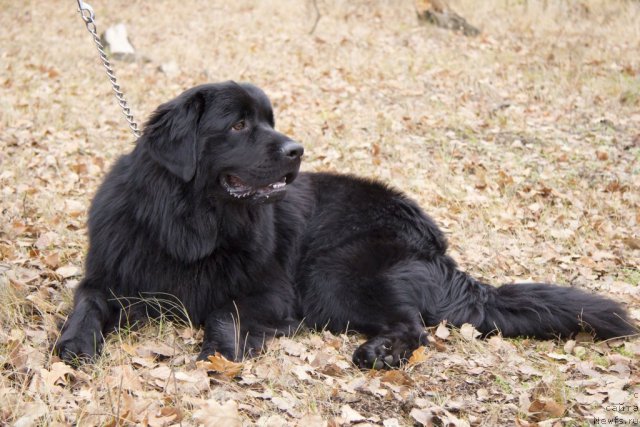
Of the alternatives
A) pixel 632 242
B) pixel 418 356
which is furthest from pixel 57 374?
pixel 632 242

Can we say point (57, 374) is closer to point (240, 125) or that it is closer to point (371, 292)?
point (240, 125)

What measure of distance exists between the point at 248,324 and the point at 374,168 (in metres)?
3.40

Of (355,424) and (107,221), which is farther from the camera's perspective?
(107,221)

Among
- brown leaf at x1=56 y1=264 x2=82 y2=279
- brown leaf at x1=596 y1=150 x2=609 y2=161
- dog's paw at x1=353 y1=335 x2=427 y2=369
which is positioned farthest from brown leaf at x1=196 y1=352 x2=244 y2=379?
brown leaf at x1=596 y1=150 x2=609 y2=161

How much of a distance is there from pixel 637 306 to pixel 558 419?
166 cm

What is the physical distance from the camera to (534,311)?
358cm

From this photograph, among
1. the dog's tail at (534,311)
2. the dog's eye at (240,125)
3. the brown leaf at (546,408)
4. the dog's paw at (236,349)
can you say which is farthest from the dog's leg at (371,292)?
the dog's eye at (240,125)

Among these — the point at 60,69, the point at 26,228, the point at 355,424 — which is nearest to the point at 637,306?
the point at 355,424

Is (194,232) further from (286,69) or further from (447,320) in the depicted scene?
(286,69)

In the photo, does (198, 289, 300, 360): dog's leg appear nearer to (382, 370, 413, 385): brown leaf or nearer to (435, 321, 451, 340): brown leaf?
(382, 370, 413, 385): brown leaf

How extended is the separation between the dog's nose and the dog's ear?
19.4 inches

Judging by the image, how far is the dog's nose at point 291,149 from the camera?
11.5ft

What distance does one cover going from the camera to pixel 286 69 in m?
10.4

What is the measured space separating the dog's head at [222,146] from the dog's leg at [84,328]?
2.73 feet
